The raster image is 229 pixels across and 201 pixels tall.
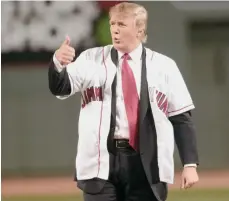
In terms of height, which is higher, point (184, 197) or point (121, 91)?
point (121, 91)

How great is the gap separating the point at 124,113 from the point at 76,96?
729 cm

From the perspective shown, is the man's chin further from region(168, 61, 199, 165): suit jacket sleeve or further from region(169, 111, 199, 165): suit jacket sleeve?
region(169, 111, 199, 165): suit jacket sleeve

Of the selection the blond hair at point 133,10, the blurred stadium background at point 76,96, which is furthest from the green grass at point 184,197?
the blond hair at point 133,10

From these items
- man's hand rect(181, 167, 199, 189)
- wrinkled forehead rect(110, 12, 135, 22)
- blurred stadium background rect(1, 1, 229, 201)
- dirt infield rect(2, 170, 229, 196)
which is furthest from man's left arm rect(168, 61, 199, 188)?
blurred stadium background rect(1, 1, 229, 201)

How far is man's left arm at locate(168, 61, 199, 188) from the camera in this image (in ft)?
8.99

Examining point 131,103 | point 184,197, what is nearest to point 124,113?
point 131,103

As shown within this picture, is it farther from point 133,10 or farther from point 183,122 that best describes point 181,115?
point 133,10

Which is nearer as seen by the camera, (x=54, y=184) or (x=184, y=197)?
(x=184, y=197)

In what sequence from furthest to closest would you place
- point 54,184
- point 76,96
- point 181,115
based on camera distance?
1. point 76,96
2. point 54,184
3. point 181,115

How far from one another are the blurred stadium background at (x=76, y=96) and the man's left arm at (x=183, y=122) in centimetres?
655

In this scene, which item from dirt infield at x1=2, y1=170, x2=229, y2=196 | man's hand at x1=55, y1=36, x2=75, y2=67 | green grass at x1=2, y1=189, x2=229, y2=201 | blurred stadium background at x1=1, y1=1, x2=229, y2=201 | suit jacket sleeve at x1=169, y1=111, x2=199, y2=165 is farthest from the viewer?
blurred stadium background at x1=1, y1=1, x2=229, y2=201

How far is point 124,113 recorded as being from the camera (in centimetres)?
264

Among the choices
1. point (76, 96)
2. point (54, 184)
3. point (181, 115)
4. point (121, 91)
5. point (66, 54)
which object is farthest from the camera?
point (76, 96)

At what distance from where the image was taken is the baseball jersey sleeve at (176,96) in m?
2.73
